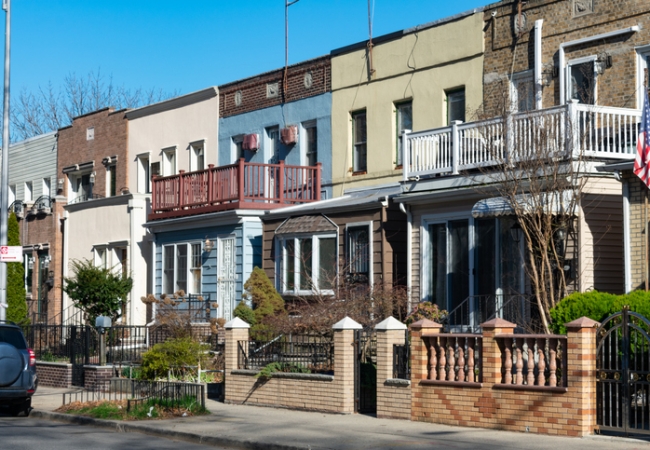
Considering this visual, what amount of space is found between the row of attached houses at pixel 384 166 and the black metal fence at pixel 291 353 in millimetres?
3571

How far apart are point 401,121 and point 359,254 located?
3791 mm

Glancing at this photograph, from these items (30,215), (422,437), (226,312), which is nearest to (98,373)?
(226,312)

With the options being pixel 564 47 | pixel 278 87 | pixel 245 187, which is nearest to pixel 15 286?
pixel 245 187

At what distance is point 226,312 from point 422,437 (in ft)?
42.6

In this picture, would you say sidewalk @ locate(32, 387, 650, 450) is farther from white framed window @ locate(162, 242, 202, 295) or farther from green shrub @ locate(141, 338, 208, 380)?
white framed window @ locate(162, 242, 202, 295)

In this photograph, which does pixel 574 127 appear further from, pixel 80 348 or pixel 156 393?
pixel 80 348

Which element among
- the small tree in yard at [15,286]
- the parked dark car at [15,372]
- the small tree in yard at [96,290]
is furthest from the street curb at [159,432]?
the small tree in yard at [15,286]

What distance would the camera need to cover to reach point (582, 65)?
2058 cm

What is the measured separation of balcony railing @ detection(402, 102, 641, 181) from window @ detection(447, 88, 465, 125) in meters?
2.84

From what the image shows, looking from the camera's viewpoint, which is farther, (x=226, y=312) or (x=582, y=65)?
(x=226, y=312)

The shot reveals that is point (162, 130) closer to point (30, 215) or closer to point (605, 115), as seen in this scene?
point (30, 215)

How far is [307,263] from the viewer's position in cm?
2422

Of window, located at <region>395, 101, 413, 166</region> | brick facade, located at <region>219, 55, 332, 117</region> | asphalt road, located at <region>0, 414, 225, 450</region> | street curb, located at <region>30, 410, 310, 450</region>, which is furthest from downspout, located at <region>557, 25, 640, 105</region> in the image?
asphalt road, located at <region>0, 414, 225, 450</region>

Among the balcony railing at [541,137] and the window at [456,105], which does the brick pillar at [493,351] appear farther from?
the window at [456,105]
